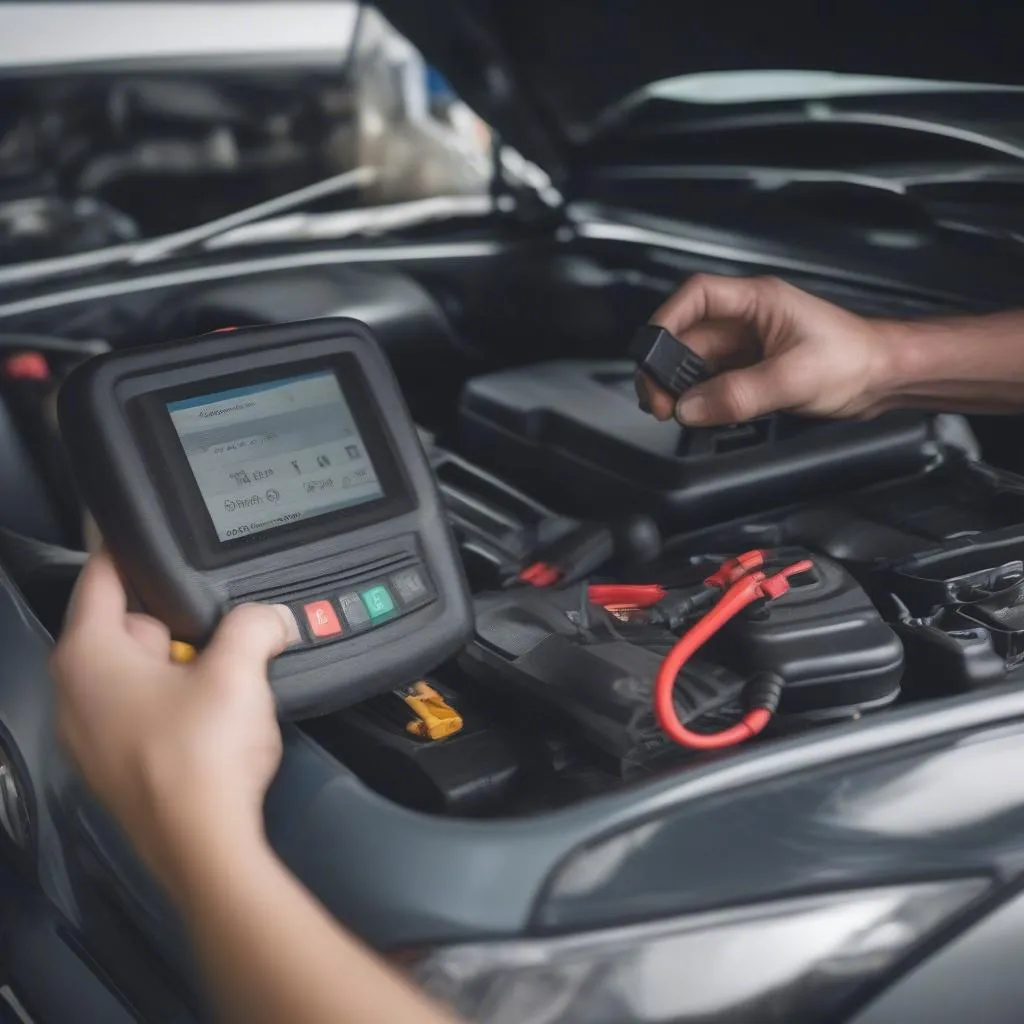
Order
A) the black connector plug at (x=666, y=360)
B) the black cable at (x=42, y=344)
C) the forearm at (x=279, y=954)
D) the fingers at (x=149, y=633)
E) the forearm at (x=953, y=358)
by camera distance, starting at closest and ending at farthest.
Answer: the forearm at (x=279, y=954), the fingers at (x=149, y=633), the black connector plug at (x=666, y=360), the forearm at (x=953, y=358), the black cable at (x=42, y=344)

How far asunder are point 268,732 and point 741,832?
243mm

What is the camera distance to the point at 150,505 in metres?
0.68

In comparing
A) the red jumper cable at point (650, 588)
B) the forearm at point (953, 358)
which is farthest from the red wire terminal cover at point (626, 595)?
the forearm at point (953, 358)

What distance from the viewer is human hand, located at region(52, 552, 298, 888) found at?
0.57m

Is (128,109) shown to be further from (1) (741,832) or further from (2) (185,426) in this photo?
(1) (741,832)

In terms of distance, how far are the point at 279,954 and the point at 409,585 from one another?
257 mm

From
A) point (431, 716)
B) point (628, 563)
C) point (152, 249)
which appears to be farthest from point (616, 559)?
point (152, 249)

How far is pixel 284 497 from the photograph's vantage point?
29.2 inches

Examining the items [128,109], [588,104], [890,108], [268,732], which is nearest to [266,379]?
[268,732]

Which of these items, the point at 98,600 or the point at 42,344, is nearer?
the point at 98,600

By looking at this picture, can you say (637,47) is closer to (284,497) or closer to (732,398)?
(732,398)

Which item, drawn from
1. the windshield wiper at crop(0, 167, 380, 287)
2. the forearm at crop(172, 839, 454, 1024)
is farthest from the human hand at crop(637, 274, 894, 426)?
the windshield wiper at crop(0, 167, 380, 287)

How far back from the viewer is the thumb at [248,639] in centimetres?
61

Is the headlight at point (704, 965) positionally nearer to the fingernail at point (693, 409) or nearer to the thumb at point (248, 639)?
the thumb at point (248, 639)
